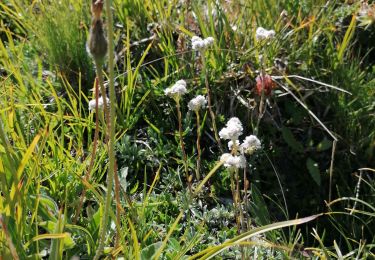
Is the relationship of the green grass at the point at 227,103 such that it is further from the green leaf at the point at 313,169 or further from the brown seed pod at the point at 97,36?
the brown seed pod at the point at 97,36

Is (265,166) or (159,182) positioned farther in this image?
(265,166)

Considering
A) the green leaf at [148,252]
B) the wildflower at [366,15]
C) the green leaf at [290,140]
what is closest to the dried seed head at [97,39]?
the green leaf at [148,252]

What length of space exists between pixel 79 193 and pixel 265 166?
0.76 meters

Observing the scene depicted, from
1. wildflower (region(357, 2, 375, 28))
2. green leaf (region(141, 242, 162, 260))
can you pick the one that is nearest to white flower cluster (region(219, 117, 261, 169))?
green leaf (region(141, 242, 162, 260))

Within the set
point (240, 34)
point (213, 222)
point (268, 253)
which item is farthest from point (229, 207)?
point (240, 34)

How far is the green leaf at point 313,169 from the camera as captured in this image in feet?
7.54

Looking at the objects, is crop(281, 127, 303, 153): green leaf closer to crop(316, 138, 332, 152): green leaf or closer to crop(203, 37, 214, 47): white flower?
crop(316, 138, 332, 152): green leaf

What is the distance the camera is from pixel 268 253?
1.85 meters

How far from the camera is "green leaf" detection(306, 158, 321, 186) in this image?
2.30 meters

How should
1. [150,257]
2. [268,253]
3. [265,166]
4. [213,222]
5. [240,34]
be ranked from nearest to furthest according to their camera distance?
[150,257] < [268,253] < [213,222] < [265,166] < [240,34]

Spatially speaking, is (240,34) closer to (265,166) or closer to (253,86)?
(253,86)

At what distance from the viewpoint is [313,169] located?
91.4 inches

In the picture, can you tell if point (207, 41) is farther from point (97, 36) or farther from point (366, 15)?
point (366, 15)

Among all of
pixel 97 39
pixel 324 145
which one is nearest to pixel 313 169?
pixel 324 145
